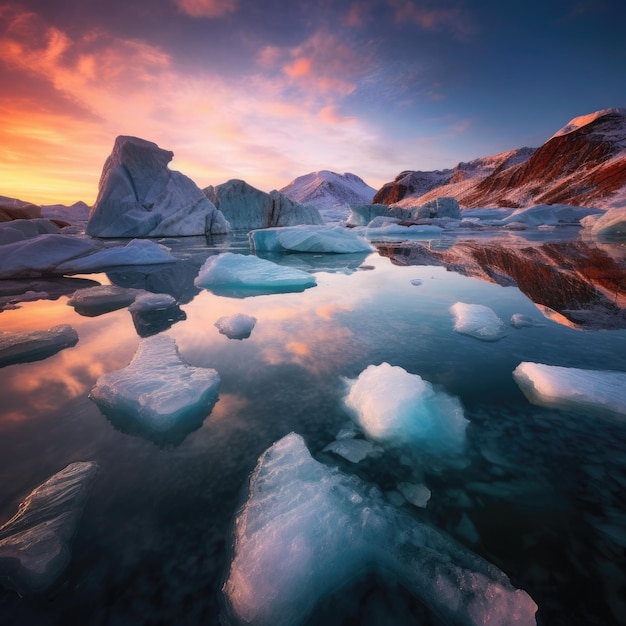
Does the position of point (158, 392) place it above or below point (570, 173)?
below

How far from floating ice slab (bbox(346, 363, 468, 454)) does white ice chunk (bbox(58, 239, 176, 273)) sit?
6922 millimetres

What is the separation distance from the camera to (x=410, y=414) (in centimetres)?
146

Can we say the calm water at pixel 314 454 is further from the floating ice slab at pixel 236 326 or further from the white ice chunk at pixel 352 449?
the floating ice slab at pixel 236 326

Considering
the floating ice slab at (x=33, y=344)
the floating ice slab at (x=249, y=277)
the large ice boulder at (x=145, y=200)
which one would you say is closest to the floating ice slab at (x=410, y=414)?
the floating ice slab at (x=33, y=344)

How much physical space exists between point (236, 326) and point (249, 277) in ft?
6.82

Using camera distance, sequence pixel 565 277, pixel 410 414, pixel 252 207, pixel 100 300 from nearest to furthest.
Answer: pixel 410 414
pixel 100 300
pixel 565 277
pixel 252 207

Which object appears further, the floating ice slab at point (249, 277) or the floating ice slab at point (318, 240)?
the floating ice slab at point (318, 240)

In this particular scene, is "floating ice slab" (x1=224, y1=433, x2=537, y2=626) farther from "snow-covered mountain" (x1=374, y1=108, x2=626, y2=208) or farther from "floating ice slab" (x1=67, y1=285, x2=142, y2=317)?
"snow-covered mountain" (x1=374, y1=108, x2=626, y2=208)

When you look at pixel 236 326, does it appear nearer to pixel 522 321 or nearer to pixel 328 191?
pixel 522 321

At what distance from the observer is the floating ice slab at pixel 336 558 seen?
0.79m

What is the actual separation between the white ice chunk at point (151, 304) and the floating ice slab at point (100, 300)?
0.82 ft

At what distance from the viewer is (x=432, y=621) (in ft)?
2.55

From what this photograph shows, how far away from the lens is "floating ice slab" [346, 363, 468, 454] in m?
1.40

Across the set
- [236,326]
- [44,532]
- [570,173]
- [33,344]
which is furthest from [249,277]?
[570,173]
